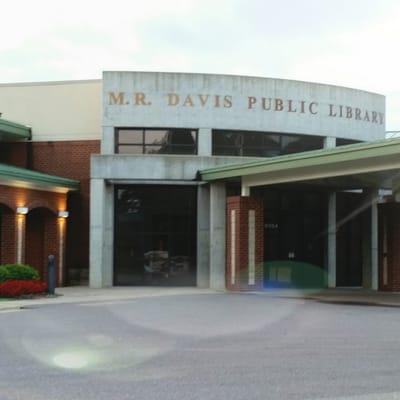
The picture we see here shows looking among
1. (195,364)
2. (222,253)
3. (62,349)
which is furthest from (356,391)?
(222,253)

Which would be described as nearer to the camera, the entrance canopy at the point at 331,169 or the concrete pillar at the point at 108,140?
the entrance canopy at the point at 331,169

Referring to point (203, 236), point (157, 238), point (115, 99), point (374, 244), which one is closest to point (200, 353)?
point (203, 236)

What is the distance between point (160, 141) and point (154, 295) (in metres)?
7.03

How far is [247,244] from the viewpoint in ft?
79.8

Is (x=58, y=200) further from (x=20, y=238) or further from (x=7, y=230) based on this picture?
(x=7, y=230)

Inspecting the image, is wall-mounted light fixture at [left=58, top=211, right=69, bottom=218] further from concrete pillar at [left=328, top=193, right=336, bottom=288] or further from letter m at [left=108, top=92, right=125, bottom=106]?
concrete pillar at [left=328, top=193, right=336, bottom=288]

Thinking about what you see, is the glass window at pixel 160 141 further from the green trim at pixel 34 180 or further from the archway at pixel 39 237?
the archway at pixel 39 237

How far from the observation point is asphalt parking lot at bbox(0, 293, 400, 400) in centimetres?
782

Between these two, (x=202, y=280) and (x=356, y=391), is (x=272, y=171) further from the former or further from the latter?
(x=356, y=391)

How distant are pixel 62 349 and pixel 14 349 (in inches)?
28.9

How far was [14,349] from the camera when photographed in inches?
425

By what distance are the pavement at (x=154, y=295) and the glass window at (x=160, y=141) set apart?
517cm

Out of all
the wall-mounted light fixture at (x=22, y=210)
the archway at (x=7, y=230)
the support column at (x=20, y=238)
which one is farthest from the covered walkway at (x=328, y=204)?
the archway at (x=7, y=230)

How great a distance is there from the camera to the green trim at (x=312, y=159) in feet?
59.1
